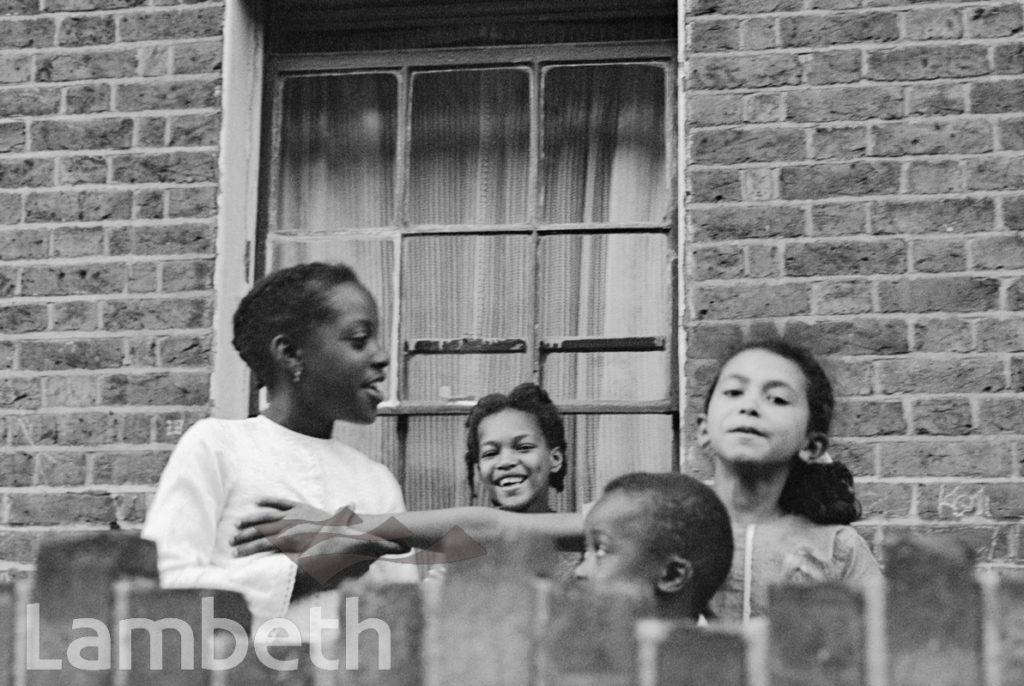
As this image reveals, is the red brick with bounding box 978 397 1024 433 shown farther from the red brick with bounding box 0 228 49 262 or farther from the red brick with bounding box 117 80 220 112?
the red brick with bounding box 0 228 49 262

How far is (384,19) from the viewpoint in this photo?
172 inches

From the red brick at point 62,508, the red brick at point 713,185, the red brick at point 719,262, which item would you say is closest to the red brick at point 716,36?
the red brick at point 713,185

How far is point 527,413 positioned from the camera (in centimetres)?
378

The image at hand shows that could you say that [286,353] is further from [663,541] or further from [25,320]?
[25,320]

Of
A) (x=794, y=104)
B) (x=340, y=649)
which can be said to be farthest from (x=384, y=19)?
(x=340, y=649)

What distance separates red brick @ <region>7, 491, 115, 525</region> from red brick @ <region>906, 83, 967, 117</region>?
2.51m

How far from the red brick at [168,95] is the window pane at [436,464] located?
1152 mm

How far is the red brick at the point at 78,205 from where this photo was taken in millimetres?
4141

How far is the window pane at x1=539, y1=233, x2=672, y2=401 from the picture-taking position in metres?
4.10

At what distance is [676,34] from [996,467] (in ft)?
5.19

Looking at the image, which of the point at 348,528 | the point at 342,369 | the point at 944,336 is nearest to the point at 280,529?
the point at 348,528

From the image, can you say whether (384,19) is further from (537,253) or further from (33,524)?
(33,524)

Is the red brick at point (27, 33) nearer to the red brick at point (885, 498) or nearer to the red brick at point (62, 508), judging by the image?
the red brick at point (62, 508)

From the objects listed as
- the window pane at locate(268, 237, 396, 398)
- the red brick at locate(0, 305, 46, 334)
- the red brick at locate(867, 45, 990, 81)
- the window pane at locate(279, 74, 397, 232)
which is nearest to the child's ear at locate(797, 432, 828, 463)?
the red brick at locate(867, 45, 990, 81)
